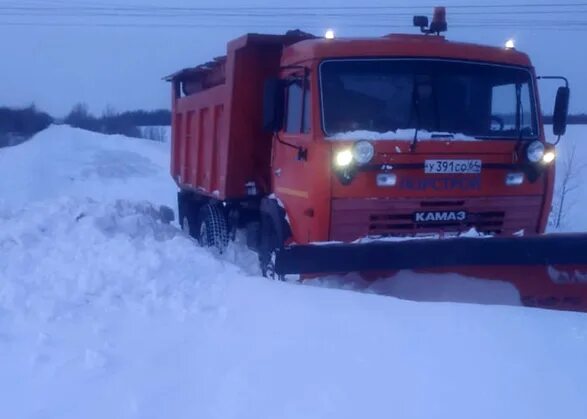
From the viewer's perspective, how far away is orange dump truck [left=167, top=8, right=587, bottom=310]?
712 cm

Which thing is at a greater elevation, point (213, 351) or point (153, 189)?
point (213, 351)

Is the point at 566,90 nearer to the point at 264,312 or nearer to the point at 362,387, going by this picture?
the point at 264,312

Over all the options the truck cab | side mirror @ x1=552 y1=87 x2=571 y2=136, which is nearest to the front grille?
the truck cab

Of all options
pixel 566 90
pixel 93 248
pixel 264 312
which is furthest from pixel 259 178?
pixel 264 312

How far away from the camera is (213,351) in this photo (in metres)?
5.02

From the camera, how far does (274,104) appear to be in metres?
8.15

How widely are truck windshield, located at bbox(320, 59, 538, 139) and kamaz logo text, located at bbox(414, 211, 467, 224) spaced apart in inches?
28.8

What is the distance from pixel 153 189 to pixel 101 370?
24.4 m

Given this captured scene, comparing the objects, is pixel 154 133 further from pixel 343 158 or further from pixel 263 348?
pixel 263 348

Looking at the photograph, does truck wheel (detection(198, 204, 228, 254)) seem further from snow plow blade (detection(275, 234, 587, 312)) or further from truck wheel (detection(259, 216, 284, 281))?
snow plow blade (detection(275, 234, 587, 312))

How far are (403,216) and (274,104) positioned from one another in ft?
5.67

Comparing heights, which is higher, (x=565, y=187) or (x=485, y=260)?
(x=485, y=260)

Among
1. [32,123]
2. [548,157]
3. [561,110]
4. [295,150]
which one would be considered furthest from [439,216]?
[32,123]

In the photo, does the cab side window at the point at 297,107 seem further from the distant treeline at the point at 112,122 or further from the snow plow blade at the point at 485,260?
the distant treeline at the point at 112,122
